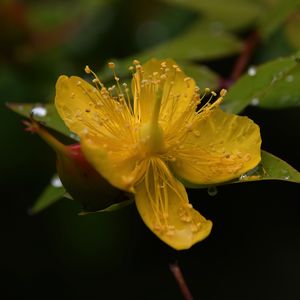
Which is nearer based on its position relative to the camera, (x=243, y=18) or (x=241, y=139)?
(x=241, y=139)

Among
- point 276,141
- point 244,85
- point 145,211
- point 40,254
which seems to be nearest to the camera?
point 145,211

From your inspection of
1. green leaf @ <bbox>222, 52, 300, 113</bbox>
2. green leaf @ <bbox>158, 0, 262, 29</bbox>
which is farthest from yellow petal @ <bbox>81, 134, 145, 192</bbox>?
green leaf @ <bbox>158, 0, 262, 29</bbox>

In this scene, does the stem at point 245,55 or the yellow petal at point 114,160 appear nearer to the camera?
the yellow petal at point 114,160

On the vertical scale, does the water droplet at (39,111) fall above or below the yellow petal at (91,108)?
below

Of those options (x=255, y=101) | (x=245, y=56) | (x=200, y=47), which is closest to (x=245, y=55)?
(x=245, y=56)

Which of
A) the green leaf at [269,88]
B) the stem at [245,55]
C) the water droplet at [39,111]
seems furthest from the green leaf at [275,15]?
the water droplet at [39,111]

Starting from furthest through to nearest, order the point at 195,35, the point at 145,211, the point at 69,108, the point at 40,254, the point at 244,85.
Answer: the point at 40,254
the point at 195,35
the point at 244,85
the point at 69,108
the point at 145,211

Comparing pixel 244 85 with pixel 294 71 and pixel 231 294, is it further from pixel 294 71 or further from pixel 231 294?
pixel 231 294

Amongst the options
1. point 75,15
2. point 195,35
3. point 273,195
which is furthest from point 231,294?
point 75,15

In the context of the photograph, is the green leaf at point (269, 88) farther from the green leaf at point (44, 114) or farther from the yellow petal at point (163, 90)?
the green leaf at point (44, 114)
